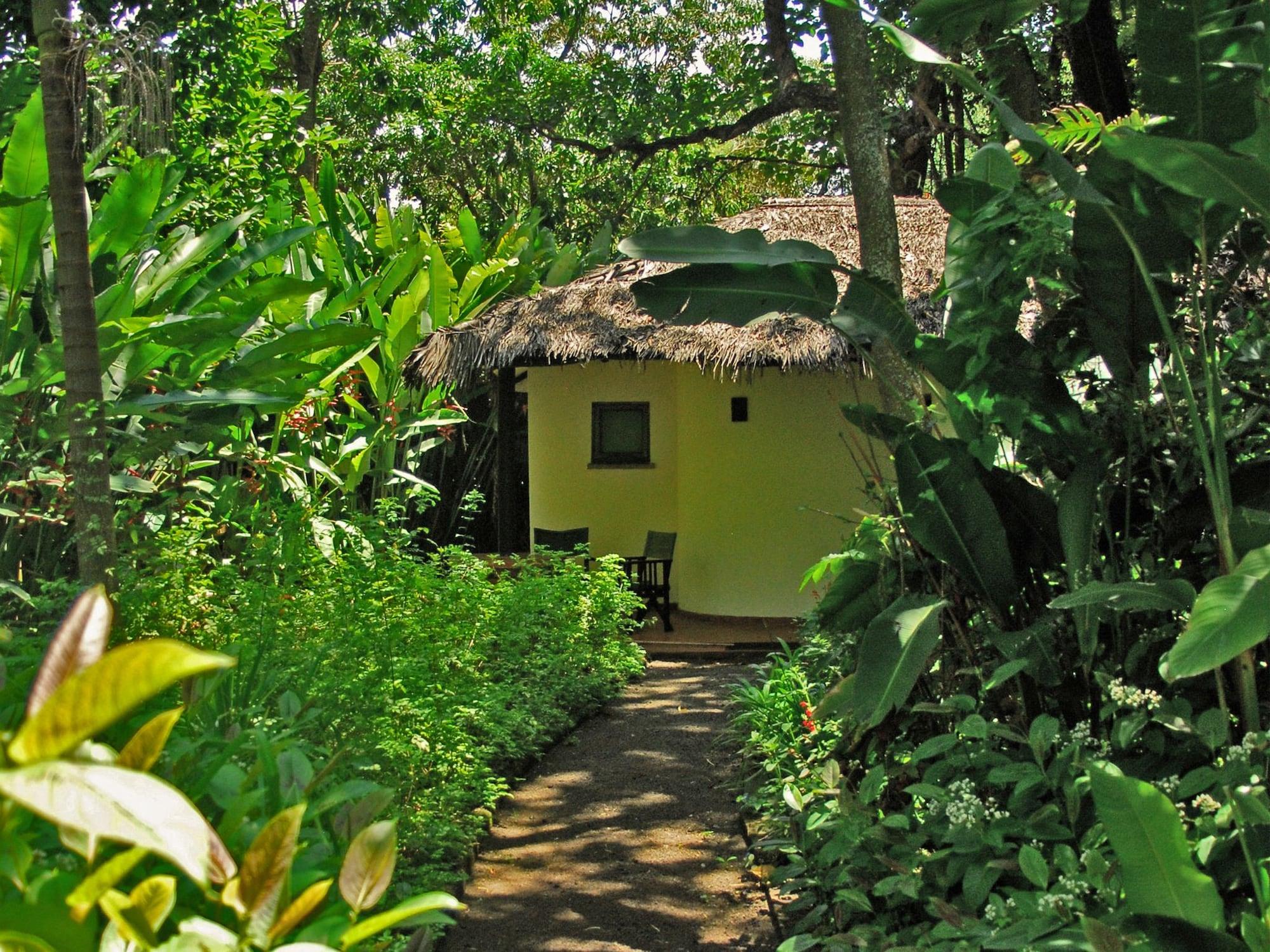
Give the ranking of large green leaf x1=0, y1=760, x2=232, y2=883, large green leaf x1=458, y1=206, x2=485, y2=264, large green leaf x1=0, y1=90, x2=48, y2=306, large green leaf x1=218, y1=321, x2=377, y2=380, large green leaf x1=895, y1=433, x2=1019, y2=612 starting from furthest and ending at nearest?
large green leaf x1=458, y1=206, x2=485, y2=264 < large green leaf x1=218, y1=321, x2=377, y2=380 < large green leaf x1=0, y1=90, x2=48, y2=306 < large green leaf x1=895, y1=433, x2=1019, y2=612 < large green leaf x1=0, y1=760, x2=232, y2=883

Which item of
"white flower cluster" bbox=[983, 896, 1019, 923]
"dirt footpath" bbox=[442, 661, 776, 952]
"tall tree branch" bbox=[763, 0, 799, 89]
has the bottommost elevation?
"dirt footpath" bbox=[442, 661, 776, 952]

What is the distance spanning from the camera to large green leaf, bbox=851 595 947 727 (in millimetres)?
3156

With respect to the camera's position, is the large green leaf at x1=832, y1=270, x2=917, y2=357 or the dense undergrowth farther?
the large green leaf at x1=832, y1=270, x2=917, y2=357

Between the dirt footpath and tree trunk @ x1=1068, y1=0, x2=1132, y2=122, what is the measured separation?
4021mm

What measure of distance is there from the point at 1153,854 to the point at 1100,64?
17.1 ft

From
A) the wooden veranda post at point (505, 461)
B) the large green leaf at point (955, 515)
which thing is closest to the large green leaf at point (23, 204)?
the large green leaf at point (955, 515)

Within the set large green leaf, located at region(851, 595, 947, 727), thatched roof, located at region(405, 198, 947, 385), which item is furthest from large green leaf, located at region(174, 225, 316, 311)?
large green leaf, located at region(851, 595, 947, 727)

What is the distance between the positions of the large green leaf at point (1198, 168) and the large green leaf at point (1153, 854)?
51.3 inches

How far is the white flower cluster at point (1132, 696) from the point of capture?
9.54 feet

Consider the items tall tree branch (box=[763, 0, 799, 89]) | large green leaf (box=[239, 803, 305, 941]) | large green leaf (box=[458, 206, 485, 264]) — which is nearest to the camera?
large green leaf (box=[239, 803, 305, 941])

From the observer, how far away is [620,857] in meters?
4.56

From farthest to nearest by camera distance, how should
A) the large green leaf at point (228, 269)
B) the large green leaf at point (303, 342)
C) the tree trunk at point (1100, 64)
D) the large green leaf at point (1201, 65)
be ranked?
the tree trunk at point (1100, 64) < the large green leaf at point (228, 269) < the large green leaf at point (303, 342) < the large green leaf at point (1201, 65)

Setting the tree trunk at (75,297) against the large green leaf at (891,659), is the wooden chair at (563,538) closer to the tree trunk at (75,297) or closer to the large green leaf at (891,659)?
the tree trunk at (75,297)

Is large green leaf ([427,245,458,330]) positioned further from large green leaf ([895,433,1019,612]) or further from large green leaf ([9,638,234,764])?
large green leaf ([9,638,234,764])
